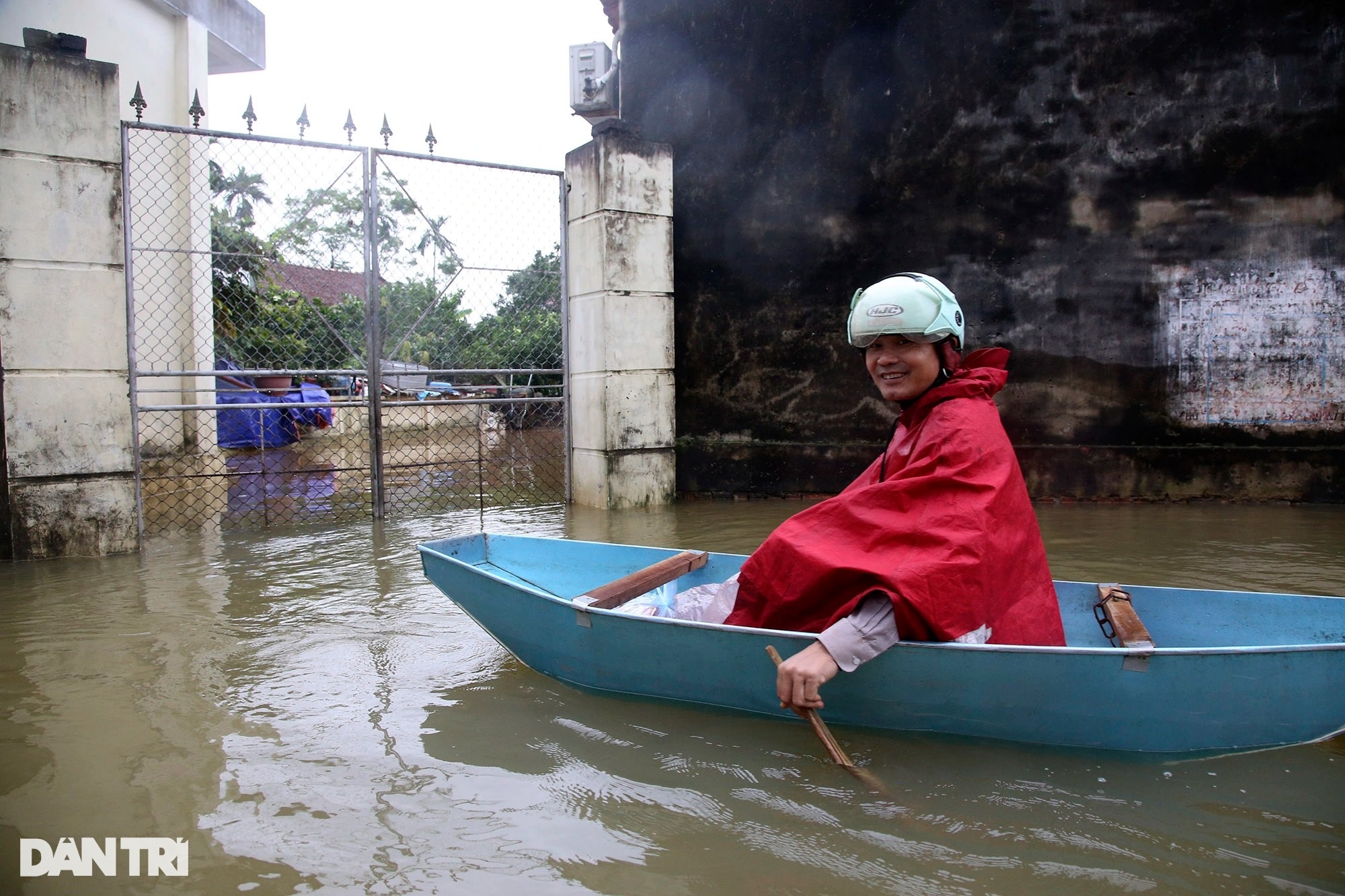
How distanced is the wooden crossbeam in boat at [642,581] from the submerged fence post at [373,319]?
4.16 metres

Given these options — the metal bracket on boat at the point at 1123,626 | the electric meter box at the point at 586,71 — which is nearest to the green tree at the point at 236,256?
the electric meter box at the point at 586,71

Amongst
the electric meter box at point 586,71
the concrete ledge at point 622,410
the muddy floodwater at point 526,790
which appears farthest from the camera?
the electric meter box at point 586,71

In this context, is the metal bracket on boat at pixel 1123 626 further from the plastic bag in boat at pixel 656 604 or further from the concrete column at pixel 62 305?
the concrete column at pixel 62 305

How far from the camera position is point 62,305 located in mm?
6426

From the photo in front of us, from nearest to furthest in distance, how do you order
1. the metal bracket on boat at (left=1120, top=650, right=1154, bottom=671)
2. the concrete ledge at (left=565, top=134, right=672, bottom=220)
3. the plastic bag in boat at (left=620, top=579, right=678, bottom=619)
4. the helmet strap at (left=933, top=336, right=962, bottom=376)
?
the metal bracket on boat at (left=1120, top=650, right=1154, bottom=671) → the helmet strap at (left=933, top=336, right=962, bottom=376) → the plastic bag in boat at (left=620, top=579, right=678, bottom=619) → the concrete ledge at (left=565, top=134, right=672, bottom=220)

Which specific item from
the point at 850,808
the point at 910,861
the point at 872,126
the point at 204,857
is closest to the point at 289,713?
the point at 204,857

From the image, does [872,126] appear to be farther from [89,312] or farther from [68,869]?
[68,869]

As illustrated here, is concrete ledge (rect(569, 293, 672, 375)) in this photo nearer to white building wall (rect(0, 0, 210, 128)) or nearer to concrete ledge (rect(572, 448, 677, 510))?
concrete ledge (rect(572, 448, 677, 510))

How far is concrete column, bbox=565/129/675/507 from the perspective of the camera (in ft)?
27.1

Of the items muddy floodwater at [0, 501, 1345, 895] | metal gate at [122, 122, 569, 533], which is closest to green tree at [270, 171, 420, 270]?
metal gate at [122, 122, 569, 533]

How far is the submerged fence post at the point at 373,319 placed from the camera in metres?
7.70

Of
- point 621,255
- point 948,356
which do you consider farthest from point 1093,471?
point 948,356

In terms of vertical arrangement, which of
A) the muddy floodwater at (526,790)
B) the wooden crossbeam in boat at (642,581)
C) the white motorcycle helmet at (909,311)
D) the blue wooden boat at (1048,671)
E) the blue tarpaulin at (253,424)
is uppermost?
the white motorcycle helmet at (909,311)

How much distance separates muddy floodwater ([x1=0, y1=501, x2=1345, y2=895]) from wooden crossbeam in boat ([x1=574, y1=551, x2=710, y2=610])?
0.41 m
